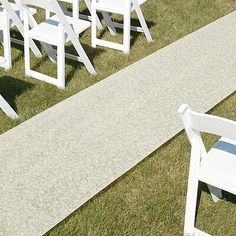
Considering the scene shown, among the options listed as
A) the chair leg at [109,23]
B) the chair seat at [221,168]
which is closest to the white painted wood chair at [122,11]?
the chair leg at [109,23]

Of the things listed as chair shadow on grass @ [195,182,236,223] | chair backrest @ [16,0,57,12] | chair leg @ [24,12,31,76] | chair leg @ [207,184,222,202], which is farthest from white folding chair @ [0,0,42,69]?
chair leg @ [207,184,222,202]

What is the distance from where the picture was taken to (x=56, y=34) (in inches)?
215

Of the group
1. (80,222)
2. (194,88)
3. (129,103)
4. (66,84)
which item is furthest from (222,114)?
(80,222)

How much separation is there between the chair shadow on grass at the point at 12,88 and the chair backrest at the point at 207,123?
2.70m

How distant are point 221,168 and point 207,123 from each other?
1.42ft

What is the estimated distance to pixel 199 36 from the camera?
7.07 m

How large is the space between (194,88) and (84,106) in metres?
1.34

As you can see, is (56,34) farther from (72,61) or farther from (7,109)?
(7,109)

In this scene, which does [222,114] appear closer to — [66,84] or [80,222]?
[66,84]

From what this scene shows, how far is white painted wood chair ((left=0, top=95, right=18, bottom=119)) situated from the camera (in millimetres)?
4884

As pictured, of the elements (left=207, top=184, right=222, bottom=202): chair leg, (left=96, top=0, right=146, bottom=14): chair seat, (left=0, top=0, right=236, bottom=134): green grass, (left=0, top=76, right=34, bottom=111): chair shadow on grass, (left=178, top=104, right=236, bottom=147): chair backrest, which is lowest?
(left=0, top=0, right=236, bottom=134): green grass

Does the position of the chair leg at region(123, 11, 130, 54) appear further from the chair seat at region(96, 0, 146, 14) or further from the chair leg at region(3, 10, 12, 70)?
the chair leg at region(3, 10, 12, 70)

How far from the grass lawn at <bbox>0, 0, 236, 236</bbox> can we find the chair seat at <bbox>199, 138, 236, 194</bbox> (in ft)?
1.98

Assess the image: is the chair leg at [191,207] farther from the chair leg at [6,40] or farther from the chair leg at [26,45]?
the chair leg at [6,40]
